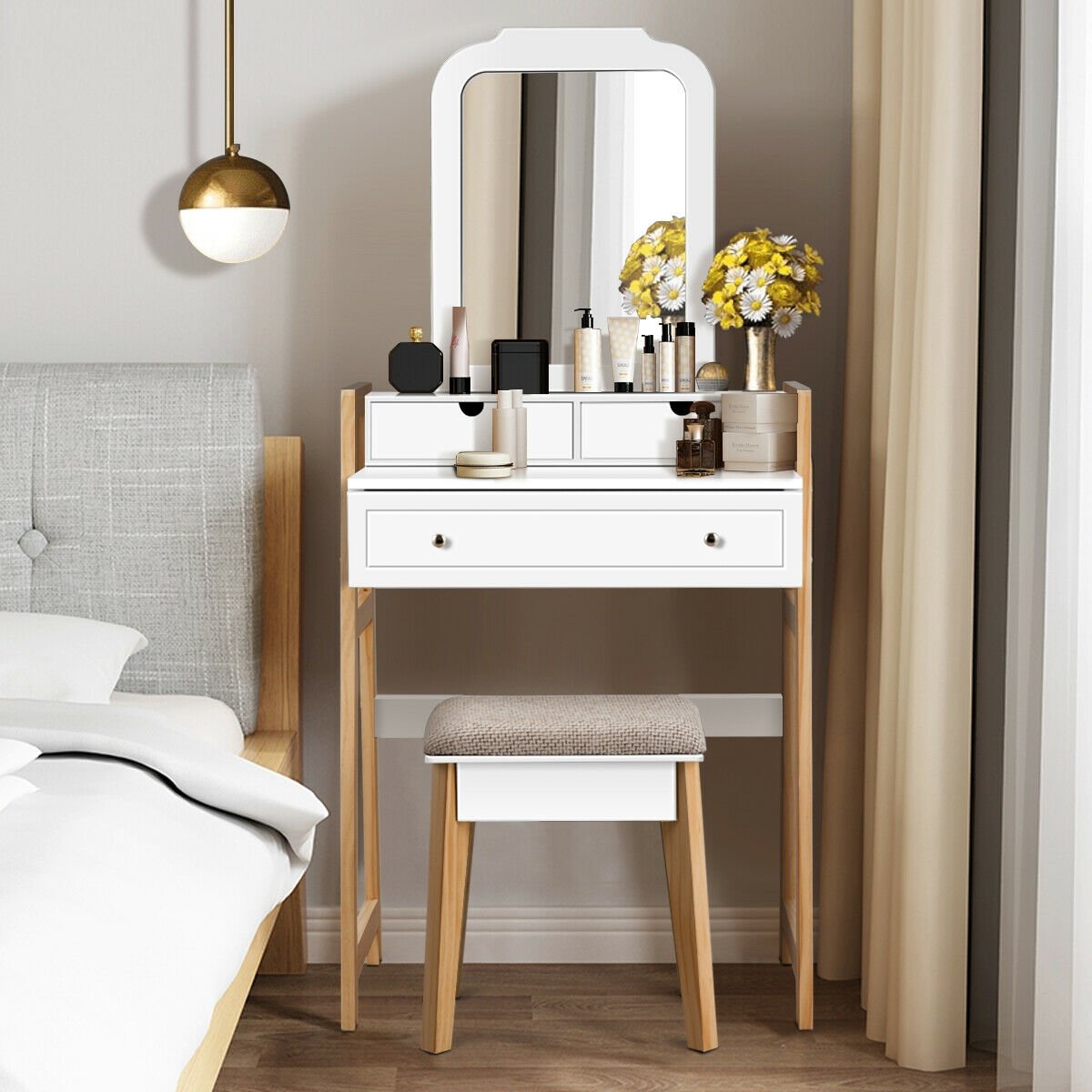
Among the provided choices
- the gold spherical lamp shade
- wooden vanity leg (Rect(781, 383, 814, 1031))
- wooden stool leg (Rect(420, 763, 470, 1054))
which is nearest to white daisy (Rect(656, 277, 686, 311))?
wooden vanity leg (Rect(781, 383, 814, 1031))

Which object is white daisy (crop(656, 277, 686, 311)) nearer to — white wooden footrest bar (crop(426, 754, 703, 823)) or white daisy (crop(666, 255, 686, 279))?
white daisy (crop(666, 255, 686, 279))

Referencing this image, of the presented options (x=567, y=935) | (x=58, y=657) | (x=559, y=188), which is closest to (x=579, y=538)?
(x=559, y=188)

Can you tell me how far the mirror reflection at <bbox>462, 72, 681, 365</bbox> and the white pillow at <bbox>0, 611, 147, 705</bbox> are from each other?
824mm

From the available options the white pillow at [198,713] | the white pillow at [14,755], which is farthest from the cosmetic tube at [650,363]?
the white pillow at [14,755]

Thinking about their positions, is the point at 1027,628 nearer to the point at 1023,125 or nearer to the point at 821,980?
the point at 1023,125

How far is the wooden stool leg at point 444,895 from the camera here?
2141 millimetres

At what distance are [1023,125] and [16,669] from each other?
5.35 feet

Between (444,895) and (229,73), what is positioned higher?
(229,73)

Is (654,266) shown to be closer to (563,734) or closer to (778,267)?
(778,267)

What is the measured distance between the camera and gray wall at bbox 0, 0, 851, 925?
2.55 metres

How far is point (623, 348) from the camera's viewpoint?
243 cm

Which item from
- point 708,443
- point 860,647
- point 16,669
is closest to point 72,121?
point 16,669

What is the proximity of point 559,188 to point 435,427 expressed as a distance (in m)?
0.49

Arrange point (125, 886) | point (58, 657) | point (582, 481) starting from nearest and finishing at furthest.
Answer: point (125, 886) < point (58, 657) < point (582, 481)
